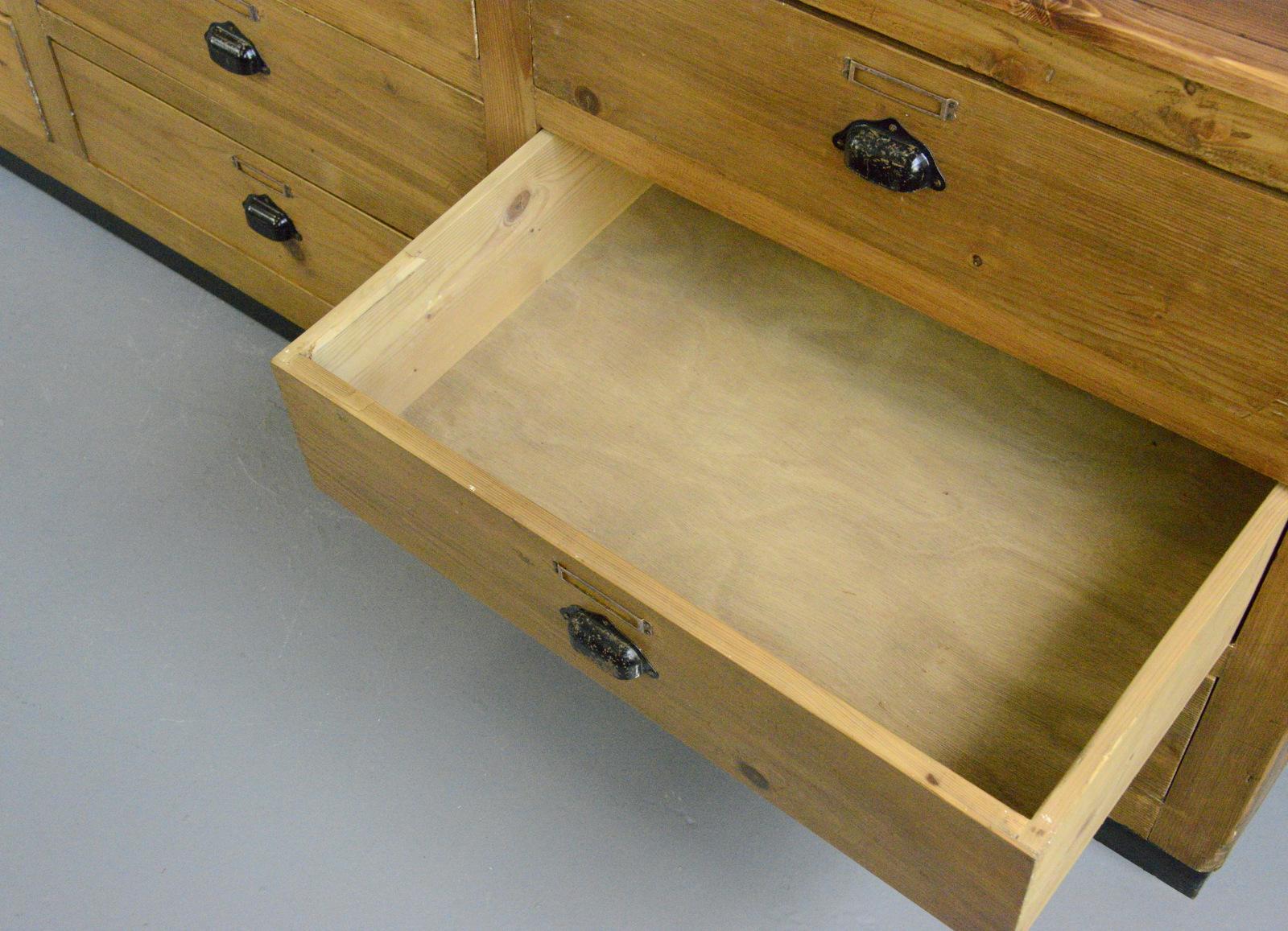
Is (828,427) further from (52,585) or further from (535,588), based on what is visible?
(52,585)

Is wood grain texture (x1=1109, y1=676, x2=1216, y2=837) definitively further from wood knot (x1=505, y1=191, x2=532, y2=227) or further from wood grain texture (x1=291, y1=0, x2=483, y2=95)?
wood grain texture (x1=291, y1=0, x2=483, y2=95)

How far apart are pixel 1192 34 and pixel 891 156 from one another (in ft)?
0.64

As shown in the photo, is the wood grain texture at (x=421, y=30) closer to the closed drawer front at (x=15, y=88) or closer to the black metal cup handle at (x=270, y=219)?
the black metal cup handle at (x=270, y=219)

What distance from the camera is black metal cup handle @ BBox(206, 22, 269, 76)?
127 cm

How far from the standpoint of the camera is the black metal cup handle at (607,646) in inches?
34.3

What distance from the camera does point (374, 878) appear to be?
1184mm

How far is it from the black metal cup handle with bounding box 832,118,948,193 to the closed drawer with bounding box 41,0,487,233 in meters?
0.38

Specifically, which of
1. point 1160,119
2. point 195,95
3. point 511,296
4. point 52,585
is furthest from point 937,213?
point 52,585

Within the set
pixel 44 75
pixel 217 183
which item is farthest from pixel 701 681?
pixel 44 75

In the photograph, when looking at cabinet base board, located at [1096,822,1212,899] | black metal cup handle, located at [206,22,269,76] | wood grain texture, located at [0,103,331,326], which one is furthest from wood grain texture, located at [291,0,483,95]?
cabinet base board, located at [1096,822,1212,899]

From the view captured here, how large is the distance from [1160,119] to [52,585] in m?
1.09

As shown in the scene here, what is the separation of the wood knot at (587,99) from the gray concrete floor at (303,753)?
53cm

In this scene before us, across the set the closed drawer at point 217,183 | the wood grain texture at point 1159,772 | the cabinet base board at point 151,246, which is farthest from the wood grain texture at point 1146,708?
the cabinet base board at point 151,246

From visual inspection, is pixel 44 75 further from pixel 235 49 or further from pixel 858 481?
pixel 858 481
